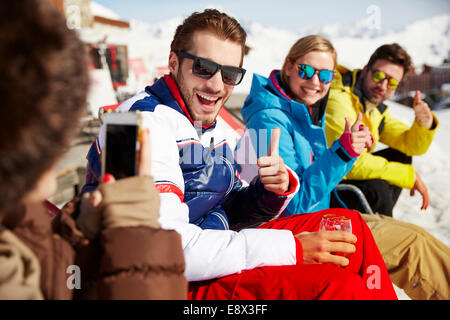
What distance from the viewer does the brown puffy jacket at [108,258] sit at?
0.84 metres

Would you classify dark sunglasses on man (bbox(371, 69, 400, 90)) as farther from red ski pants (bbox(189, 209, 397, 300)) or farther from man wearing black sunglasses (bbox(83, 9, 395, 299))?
red ski pants (bbox(189, 209, 397, 300))

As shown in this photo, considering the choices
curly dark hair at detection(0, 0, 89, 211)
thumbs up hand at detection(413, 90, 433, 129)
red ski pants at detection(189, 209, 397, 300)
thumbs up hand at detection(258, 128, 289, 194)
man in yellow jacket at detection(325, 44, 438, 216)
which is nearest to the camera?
curly dark hair at detection(0, 0, 89, 211)

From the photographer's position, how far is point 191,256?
3.89 ft

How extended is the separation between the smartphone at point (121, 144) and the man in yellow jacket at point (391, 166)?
1666 millimetres

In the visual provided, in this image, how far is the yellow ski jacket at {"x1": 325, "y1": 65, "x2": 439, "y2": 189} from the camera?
3055 mm

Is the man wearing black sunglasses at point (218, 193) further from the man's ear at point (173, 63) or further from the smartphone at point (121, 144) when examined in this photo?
the smartphone at point (121, 144)

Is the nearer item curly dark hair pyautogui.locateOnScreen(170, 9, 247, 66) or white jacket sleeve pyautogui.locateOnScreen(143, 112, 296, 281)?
white jacket sleeve pyautogui.locateOnScreen(143, 112, 296, 281)

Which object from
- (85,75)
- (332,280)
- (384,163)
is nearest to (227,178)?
(332,280)

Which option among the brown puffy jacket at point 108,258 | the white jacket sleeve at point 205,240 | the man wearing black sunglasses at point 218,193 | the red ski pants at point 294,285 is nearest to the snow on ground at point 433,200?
the man wearing black sunglasses at point 218,193

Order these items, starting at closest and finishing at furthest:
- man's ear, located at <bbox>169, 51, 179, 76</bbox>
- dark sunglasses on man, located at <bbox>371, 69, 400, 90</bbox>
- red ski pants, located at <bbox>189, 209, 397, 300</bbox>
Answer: red ski pants, located at <bbox>189, 209, 397, 300</bbox>, man's ear, located at <bbox>169, 51, 179, 76</bbox>, dark sunglasses on man, located at <bbox>371, 69, 400, 90</bbox>

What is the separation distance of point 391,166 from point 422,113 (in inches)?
33.2

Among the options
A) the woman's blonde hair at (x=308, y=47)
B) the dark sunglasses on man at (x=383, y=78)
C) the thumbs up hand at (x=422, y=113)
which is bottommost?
the thumbs up hand at (x=422, y=113)

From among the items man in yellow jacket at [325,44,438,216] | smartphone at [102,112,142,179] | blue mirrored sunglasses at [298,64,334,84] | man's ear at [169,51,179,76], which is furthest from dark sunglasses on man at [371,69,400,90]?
smartphone at [102,112,142,179]

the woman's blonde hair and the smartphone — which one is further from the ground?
the woman's blonde hair
